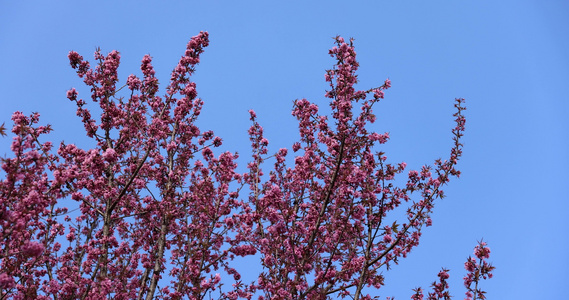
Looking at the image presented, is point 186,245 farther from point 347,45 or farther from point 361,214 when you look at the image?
point 347,45

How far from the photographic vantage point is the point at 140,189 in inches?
527

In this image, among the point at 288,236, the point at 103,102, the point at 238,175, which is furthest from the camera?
the point at 238,175

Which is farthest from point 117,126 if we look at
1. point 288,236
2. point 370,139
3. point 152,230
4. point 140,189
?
point 370,139

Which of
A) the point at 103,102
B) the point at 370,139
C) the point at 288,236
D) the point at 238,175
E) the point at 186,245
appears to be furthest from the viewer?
the point at 238,175

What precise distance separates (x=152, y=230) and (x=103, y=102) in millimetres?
3669

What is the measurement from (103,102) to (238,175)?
4.18m

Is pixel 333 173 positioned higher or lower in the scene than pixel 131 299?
higher

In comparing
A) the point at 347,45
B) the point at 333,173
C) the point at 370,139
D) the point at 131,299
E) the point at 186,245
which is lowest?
the point at 131,299

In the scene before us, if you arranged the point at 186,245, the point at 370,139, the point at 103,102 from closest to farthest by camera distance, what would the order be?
the point at 370,139
the point at 186,245
the point at 103,102

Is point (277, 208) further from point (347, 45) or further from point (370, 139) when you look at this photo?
point (347, 45)

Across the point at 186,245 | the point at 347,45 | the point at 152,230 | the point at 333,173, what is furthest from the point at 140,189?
the point at 347,45

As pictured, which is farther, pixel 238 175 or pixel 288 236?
pixel 238 175

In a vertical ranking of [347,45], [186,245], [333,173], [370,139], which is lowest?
[186,245]

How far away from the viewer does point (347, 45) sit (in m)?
11.6
